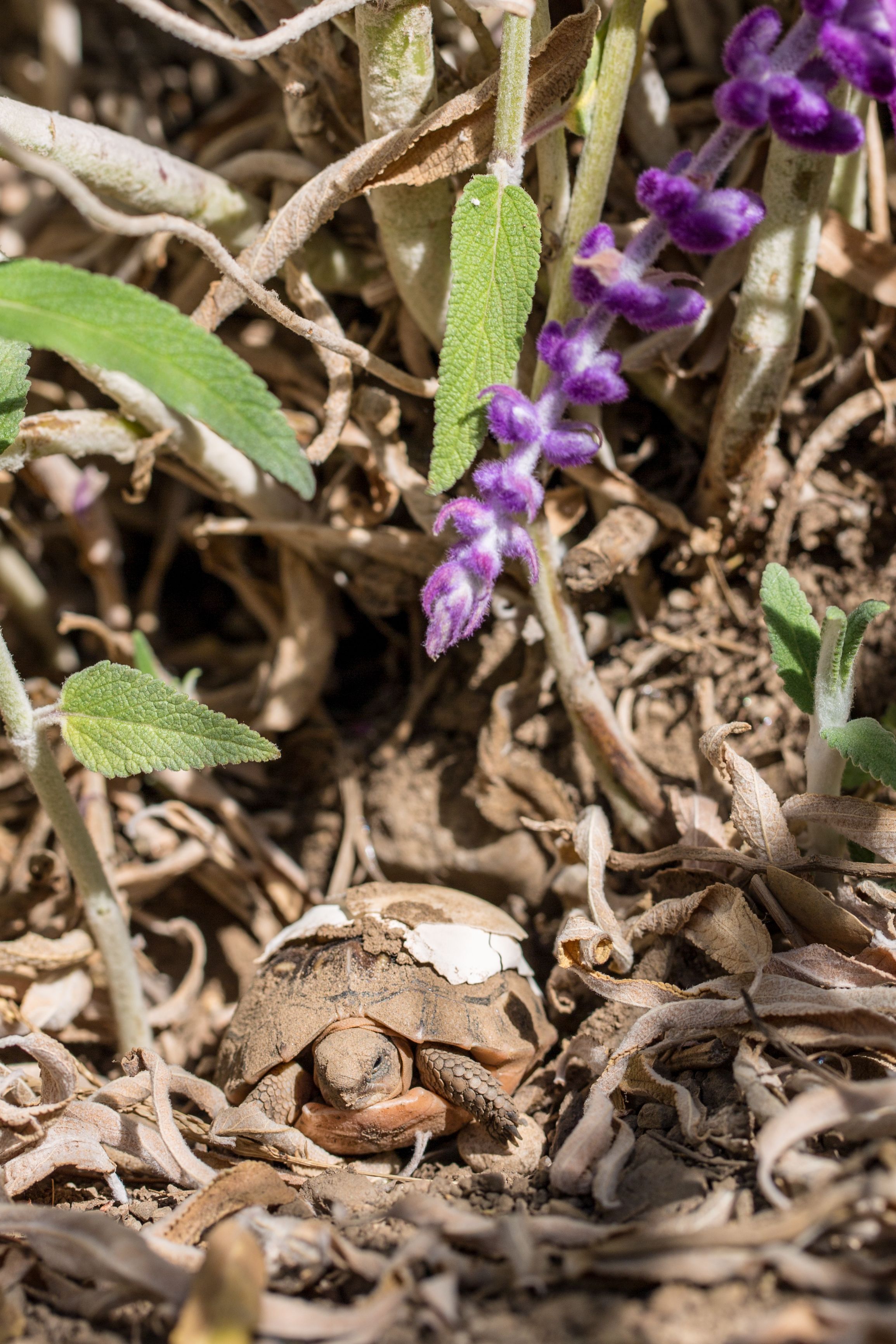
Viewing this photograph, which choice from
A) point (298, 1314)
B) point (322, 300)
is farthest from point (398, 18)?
point (298, 1314)

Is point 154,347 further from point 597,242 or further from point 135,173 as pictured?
point 135,173

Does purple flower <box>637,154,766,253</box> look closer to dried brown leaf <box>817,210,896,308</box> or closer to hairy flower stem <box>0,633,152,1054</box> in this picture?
dried brown leaf <box>817,210,896,308</box>

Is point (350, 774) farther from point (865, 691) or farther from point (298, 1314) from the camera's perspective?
point (298, 1314)

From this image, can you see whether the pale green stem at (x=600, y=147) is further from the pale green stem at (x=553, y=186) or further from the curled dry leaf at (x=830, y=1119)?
the curled dry leaf at (x=830, y=1119)

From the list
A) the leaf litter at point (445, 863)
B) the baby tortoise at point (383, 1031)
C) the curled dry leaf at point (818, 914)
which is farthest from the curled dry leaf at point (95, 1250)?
the curled dry leaf at point (818, 914)

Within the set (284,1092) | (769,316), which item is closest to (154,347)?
(769,316)

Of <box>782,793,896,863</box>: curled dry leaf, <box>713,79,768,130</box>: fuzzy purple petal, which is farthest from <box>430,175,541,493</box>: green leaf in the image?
<box>782,793,896,863</box>: curled dry leaf
